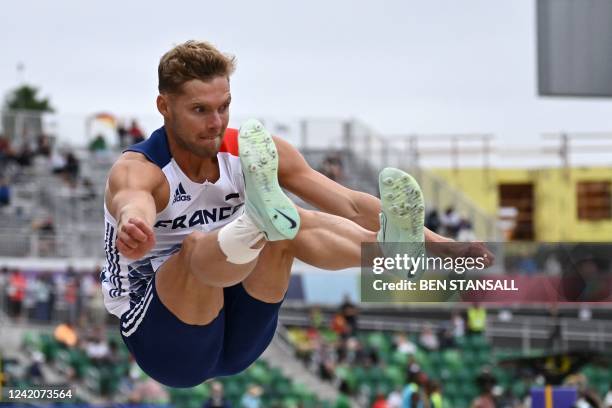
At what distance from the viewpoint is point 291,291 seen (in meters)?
21.7

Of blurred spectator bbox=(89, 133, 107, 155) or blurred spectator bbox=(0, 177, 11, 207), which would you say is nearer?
blurred spectator bbox=(0, 177, 11, 207)

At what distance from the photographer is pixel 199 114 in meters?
5.51

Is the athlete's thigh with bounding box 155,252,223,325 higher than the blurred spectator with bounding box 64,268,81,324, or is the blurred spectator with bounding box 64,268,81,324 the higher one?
the athlete's thigh with bounding box 155,252,223,325

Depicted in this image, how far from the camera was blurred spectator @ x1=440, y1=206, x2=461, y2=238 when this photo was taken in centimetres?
2188

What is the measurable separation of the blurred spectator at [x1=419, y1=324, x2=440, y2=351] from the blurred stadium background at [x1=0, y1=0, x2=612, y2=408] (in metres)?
0.03

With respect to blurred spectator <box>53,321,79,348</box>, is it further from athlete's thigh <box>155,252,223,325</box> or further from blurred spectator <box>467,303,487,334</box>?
athlete's thigh <box>155,252,223,325</box>

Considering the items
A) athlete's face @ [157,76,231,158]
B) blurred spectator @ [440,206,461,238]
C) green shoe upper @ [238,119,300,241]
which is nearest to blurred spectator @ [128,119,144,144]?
blurred spectator @ [440,206,461,238]

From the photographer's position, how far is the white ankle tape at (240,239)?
508cm

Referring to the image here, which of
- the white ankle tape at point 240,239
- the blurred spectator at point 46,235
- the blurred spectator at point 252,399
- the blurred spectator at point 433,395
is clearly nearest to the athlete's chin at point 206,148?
the white ankle tape at point 240,239

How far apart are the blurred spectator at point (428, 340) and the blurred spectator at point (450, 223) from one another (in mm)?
3070

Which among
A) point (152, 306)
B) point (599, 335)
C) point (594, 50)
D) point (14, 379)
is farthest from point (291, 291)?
point (152, 306)

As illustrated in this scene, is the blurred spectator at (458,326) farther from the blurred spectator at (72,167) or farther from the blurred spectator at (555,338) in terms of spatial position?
the blurred spectator at (72,167)

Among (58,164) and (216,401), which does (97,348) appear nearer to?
(216,401)

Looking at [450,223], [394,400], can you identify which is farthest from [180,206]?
[450,223]
